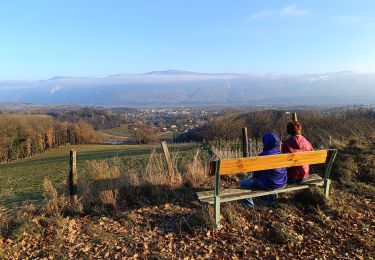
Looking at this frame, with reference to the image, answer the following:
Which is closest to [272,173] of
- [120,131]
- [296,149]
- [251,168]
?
[251,168]

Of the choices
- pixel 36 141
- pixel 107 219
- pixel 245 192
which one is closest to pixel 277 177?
pixel 245 192

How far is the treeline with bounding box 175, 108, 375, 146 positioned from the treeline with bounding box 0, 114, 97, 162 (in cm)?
3976

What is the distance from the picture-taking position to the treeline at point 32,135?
202 feet

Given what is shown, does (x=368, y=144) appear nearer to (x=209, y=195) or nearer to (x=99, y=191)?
(x=209, y=195)

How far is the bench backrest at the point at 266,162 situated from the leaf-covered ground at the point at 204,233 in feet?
2.68

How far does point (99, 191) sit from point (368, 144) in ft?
26.6

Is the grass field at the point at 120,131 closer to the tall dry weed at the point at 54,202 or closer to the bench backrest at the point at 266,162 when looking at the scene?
the tall dry weed at the point at 54,202

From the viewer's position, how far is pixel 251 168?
601 cm

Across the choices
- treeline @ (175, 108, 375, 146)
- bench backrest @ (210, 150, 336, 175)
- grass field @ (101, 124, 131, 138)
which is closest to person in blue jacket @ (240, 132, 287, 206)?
bench backrest @ (210, 150, 336, 175)

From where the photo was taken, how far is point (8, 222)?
19.7 feet

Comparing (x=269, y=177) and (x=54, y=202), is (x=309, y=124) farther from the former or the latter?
(x=54, y=202)

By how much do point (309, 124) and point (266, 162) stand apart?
62.8ft

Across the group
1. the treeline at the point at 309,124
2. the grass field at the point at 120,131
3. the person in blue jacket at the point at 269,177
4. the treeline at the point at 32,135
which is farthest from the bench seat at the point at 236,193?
the grass field at the point at 120,131

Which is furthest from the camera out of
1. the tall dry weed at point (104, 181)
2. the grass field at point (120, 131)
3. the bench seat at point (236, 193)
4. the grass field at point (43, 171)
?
the grass field at point (120, 131)
